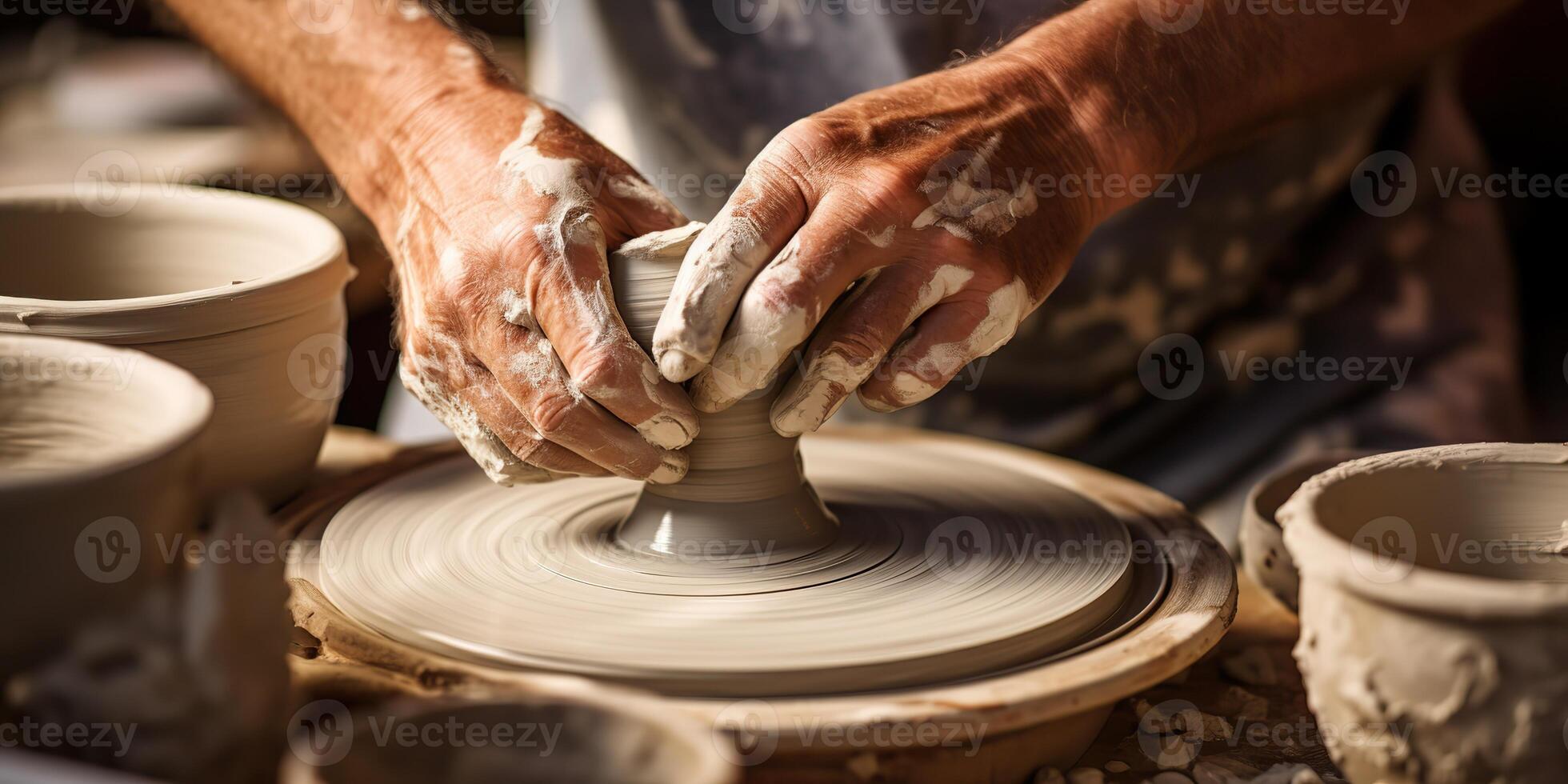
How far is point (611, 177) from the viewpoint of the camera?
4.60 feet

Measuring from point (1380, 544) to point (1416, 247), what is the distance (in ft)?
3.49

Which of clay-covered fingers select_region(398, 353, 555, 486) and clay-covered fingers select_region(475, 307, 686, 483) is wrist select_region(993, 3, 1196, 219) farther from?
clay-covered fingers select_region(398, 353, 555, 486)

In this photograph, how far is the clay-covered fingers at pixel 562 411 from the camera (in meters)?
1.28

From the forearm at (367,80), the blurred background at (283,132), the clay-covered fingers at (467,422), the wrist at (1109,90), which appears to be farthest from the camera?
the blurred background at (283,132)

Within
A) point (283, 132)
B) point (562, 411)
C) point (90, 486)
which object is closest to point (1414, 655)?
point (562, 411)

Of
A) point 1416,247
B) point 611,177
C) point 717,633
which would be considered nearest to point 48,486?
point 717,633

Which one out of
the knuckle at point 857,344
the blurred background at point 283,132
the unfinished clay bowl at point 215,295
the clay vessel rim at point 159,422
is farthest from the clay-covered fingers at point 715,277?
the blurred background at point 283,132

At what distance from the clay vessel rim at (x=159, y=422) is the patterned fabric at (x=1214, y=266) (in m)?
1.16

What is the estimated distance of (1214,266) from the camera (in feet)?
6.54

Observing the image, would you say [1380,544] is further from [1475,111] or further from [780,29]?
[1475,111]

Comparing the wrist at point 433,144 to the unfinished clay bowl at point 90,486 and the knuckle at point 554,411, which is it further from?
the unfinished clay bowl at point 90,486

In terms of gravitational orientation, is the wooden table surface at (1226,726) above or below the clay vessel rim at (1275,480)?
below

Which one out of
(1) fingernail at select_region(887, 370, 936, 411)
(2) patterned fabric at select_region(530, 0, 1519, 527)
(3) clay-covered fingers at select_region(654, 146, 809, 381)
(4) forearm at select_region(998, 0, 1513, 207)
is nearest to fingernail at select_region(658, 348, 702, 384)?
(3) clay-covered fingers at select_region(654, 146, 809, 381)

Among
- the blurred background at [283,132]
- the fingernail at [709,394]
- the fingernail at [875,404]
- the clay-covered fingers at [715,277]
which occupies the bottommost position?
the blurred background at [283,132]
